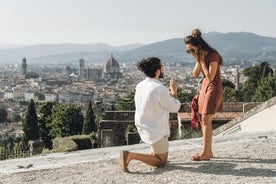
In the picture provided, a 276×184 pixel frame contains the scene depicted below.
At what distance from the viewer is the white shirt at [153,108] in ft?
16.3

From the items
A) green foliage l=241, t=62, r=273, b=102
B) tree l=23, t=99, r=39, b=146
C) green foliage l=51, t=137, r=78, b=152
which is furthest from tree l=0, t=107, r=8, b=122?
green foliage l=51, t=137, r=78, b=152

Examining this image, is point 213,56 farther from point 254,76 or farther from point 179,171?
point 254,76

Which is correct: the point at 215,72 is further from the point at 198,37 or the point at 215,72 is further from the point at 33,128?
the point at 33,128

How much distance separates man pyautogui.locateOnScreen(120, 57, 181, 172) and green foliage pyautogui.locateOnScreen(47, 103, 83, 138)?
31.1 metres

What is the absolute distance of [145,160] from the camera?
5148 millimetres

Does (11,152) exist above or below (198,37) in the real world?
below

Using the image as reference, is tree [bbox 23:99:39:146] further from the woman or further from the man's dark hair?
the man's dark hair

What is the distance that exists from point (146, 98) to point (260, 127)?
17.8ft

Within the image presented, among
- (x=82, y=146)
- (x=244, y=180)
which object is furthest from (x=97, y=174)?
(x=82, y=146)

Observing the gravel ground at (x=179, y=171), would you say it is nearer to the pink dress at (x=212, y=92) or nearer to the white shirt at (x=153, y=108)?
the white shirt at (x=153, y=108)

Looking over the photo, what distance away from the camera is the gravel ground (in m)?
4.79

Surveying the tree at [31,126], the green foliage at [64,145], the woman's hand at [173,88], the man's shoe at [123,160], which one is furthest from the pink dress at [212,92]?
the tree at [31,126]

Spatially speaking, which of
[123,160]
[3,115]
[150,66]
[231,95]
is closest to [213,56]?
[150,66]

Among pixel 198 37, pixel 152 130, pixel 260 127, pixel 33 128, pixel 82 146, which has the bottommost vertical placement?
pixel 33 128
